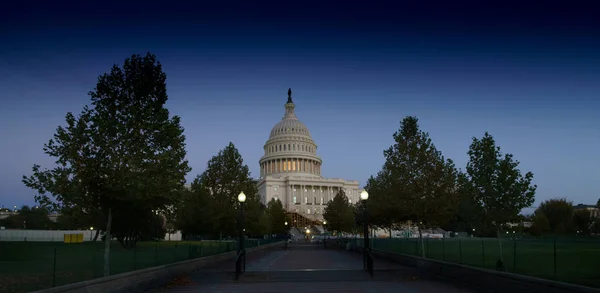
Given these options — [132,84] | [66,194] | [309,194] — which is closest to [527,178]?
[132,84]

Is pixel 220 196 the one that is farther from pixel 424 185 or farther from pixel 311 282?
pixel 311 282

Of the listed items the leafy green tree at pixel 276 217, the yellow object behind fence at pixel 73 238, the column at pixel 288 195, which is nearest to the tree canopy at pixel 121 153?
the yellow object behind fence at pixel 73 238

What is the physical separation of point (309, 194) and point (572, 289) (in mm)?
169789

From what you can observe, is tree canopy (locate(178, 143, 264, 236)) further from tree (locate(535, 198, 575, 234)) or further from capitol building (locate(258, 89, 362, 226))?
capitol building (locate(258, 89, 362, 226))

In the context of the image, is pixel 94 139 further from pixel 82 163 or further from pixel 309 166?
pixel 309 166

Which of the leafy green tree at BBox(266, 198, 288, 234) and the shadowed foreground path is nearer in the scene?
the shadowed foreground path

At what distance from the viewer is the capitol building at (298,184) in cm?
17612

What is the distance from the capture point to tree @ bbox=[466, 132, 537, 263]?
23.2 metres

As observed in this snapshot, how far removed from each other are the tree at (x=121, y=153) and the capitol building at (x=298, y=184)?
447 ft

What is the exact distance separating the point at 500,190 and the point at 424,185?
9.14 meters

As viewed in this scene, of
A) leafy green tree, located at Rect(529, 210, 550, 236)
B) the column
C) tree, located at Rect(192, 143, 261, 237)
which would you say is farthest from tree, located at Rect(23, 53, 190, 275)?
the column

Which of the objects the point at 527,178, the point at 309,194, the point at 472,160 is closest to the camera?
the point at 527,178

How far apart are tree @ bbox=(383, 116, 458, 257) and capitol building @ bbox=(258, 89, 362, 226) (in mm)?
124036

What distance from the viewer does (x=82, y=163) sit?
63.5ft
